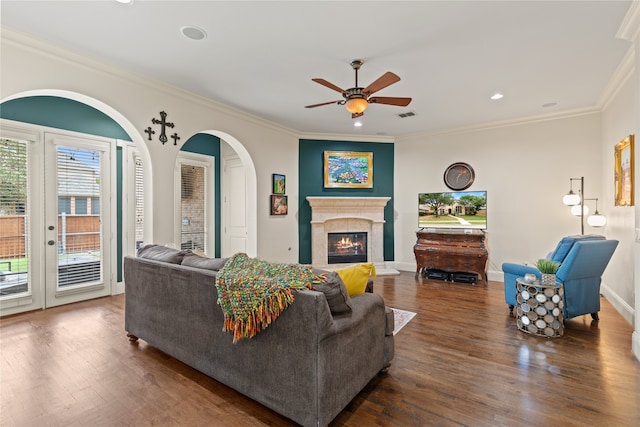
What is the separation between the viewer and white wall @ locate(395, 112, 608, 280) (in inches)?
202

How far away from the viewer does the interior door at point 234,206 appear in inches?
251

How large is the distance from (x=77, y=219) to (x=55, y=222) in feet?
0.87

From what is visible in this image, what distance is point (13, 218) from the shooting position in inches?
155

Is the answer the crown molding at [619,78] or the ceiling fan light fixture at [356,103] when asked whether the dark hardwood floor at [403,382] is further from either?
the crown molding at [619,78]

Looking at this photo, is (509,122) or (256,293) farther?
(509,122)

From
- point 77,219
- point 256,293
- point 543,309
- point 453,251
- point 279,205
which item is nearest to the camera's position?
point 256,293

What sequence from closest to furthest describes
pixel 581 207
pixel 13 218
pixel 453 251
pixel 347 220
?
1. pixel 13 218
2. pixel 581 207
3. pixel 453 251
4. pixel 347 220

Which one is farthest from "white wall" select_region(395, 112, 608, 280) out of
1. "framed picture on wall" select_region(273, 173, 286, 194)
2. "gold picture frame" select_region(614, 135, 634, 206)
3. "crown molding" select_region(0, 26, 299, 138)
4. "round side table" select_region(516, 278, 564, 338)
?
"crown molding" select_region(0, 26, 299, 138)

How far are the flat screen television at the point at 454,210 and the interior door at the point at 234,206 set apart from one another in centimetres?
376

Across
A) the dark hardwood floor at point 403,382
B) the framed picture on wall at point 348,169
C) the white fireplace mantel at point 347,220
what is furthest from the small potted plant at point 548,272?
the framed picture on wall at point 348,169

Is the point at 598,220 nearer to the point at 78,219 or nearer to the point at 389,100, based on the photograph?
the point at 389,100

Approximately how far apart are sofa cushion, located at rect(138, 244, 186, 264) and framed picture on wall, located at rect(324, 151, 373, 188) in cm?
415

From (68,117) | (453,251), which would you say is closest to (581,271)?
(453,251)

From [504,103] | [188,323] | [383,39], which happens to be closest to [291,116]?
[383,39]
